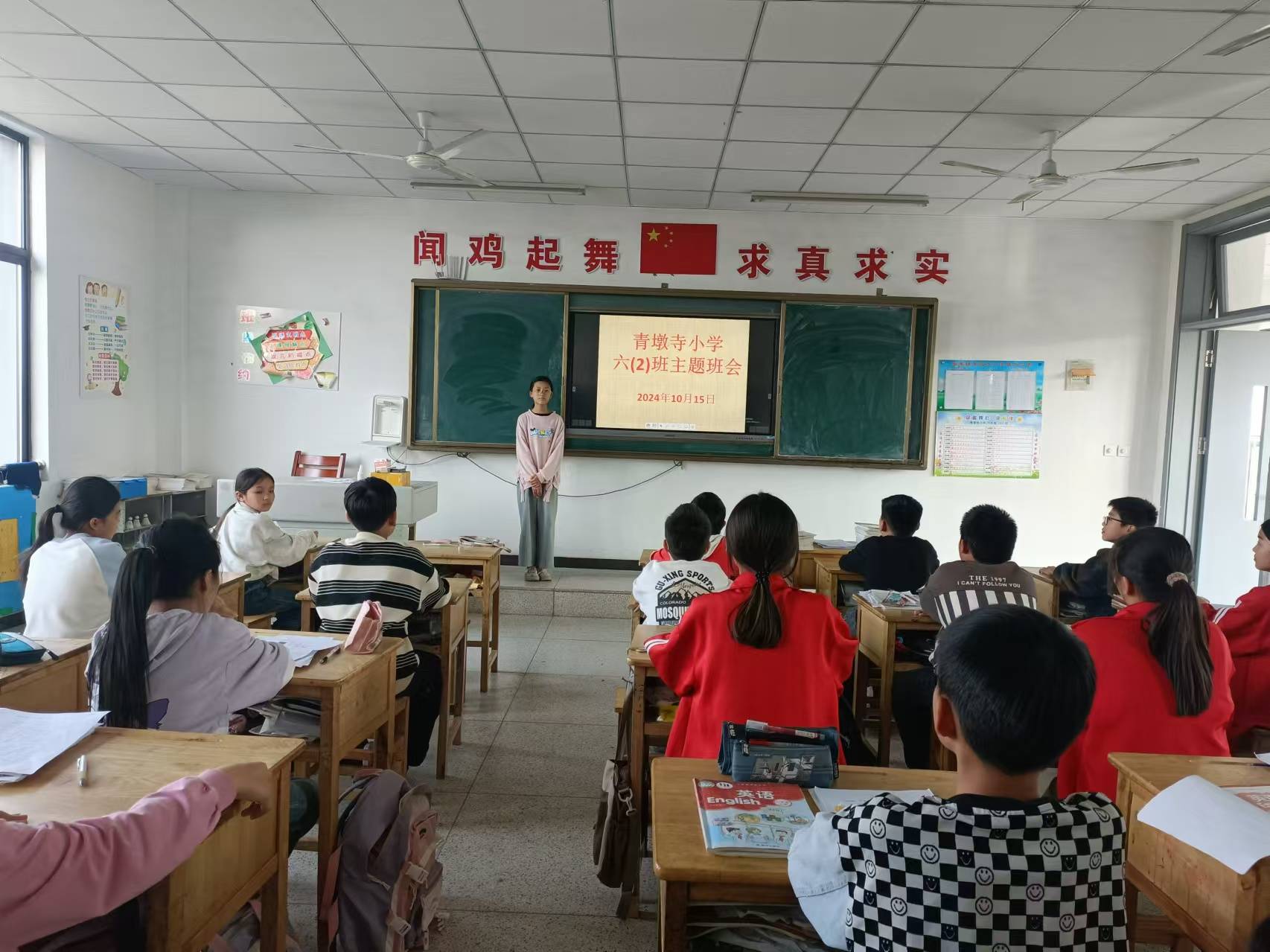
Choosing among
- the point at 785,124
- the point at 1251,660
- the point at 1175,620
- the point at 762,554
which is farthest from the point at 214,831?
the point at 785,124

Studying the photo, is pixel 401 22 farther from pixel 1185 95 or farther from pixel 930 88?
pixel 1185 95

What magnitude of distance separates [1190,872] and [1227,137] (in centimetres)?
439

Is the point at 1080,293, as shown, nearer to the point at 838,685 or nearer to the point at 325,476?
the point at 838,685

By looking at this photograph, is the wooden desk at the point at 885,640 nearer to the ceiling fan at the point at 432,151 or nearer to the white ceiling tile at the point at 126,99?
the ceiling fan at the point at 432,151

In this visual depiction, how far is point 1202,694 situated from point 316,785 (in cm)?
202

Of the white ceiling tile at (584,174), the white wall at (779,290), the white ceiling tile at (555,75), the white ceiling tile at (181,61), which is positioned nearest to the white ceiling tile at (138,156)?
the white wall at (779,290)

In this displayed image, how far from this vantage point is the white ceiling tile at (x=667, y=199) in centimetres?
565

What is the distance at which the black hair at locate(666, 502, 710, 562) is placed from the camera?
2.61 meters

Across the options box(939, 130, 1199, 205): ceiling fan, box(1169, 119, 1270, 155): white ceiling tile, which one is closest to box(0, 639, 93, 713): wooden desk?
box(939, 130, 1199, 205): ceiling fan

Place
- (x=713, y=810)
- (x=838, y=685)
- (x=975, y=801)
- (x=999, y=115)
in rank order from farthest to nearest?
(x=999, y=115) < (x=838, y=685) < (x=713, y=810) < (x=975, y=801)

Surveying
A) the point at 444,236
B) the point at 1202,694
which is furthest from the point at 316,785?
the point at 444,236

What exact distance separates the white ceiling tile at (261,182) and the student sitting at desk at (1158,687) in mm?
5680

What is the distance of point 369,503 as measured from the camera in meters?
2.66

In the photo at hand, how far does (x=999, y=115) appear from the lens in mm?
4105
